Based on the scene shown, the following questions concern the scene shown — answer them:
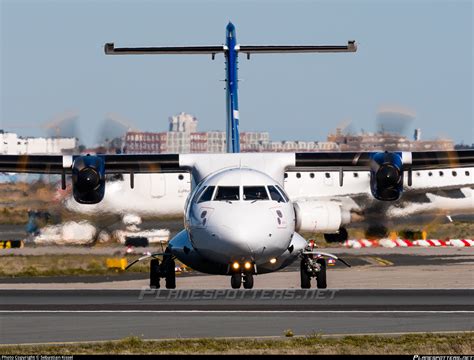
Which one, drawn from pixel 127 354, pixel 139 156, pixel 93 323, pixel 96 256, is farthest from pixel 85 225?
pixel 127 354

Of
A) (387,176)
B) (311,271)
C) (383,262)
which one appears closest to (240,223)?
(311,271)

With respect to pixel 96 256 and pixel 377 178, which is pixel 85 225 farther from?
pixel 377 178

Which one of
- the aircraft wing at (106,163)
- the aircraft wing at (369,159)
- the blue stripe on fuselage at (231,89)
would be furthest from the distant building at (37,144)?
the aircraft wing at (369,159)

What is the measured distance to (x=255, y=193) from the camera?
2623 cm

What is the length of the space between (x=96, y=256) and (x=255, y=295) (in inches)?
417

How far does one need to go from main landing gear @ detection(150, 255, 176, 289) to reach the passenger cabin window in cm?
426

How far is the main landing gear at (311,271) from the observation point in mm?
29031

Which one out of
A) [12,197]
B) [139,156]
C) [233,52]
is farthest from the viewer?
[12,197]

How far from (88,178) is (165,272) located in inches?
121

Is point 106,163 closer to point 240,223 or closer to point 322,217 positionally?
point 240,223

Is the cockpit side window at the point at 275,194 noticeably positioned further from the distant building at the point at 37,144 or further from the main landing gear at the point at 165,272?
the distant building at the point at 37,144

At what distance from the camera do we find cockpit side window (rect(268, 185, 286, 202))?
87.0 feet

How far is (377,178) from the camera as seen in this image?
29.9m

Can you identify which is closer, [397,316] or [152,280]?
[397,316]
